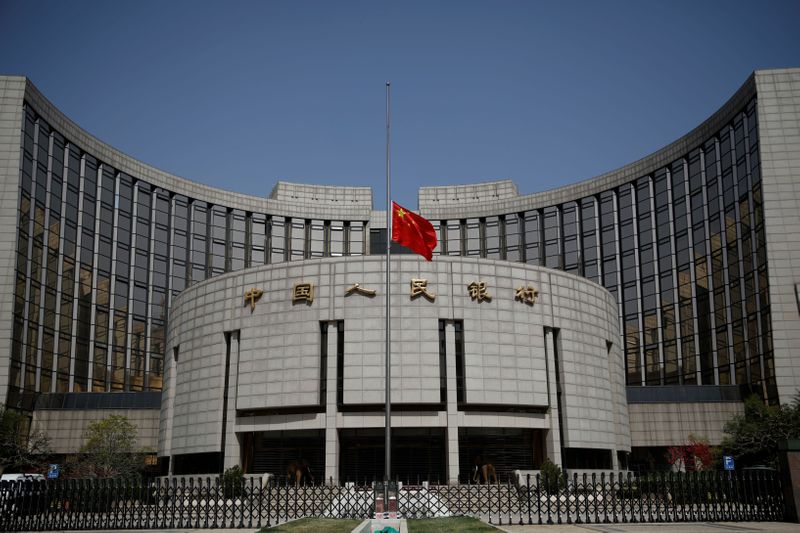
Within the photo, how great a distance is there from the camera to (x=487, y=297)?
51.5 m

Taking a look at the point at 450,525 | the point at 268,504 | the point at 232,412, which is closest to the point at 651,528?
the point at 450,525

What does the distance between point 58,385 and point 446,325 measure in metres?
39.2

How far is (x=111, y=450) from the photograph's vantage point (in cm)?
5962

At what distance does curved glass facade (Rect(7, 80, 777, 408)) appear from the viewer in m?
67.3

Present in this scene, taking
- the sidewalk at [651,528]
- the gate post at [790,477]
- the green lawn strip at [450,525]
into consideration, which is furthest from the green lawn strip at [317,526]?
the gate post at [790,477]

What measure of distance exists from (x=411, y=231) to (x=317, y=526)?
17097 millimetres

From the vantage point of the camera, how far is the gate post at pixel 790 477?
29172mm

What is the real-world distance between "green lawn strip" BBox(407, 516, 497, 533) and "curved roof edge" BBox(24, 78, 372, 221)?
188 feet

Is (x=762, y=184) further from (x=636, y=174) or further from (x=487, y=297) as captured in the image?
(x=487, y=297)

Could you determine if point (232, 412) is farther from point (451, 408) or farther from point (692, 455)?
point (692, 455)

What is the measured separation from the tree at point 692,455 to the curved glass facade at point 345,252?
21.7 feet

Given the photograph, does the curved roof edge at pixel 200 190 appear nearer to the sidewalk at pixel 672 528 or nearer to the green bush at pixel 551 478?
the green bush at pixel 551 478

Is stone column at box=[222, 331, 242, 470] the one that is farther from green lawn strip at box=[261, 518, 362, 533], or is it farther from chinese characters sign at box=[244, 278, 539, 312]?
green lawn strip at box=[261, 518, 362, 533]

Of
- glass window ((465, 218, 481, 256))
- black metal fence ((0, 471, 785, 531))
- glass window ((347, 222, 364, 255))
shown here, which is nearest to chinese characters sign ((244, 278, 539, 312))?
black metal fence ((0, 471, 785, 531))
